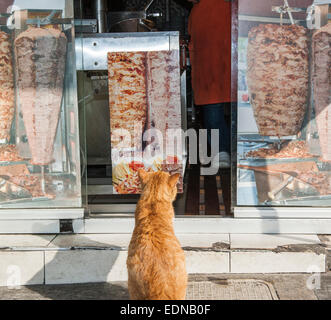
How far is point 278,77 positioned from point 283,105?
26 cm

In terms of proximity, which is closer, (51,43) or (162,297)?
(162,297)

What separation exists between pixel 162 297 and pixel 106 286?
1212 mm

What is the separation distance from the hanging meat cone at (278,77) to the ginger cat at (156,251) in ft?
4.83

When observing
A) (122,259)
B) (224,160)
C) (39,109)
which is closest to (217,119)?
(224,160)

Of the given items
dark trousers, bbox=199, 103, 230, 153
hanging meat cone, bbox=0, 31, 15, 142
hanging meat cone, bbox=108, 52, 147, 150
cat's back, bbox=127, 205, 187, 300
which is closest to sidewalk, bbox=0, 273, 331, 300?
cat's back, bbox=127, 205, 187, 300

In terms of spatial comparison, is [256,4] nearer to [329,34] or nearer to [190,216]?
[329,34]

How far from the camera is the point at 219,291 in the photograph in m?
3.65

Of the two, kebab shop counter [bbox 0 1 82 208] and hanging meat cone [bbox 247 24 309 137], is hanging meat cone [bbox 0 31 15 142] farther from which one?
hanging meat cone [bbox 247 24 309 137]

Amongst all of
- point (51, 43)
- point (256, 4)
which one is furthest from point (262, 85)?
point (51, 43)

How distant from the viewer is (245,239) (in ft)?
13.8

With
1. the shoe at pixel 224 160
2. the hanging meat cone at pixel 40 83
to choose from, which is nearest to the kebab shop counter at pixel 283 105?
the hanging meat cone at pixel 40 83

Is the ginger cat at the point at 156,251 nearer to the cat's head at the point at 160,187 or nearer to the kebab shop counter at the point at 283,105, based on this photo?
the cat's head at the point at 160,187

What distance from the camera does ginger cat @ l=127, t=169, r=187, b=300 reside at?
2838mm

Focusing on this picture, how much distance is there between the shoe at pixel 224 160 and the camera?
271 inches
